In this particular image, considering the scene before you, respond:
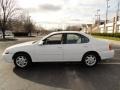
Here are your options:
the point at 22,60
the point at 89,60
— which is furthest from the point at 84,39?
the point at 22,60

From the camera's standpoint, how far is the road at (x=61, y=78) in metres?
5.71

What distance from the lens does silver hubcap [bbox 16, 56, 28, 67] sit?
8297mm

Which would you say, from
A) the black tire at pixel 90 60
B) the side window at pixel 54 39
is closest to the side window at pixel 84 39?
the black tire at pixel 90 60

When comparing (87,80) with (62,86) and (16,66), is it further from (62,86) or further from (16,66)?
(16,66)

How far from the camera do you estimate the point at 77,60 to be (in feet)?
27.6

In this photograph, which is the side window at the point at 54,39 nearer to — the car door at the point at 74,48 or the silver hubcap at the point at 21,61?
the car door at the point at 74,48

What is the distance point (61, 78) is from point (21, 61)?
239 centimetres

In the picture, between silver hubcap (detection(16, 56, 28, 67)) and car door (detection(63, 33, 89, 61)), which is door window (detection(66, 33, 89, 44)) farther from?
silver hubcap (detection(16, 56, 28, 67))

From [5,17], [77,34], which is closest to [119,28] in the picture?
[5,17]

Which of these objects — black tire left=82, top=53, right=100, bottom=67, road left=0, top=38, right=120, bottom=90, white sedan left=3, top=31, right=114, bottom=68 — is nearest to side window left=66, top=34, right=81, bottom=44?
white sedan left=3, top=31, right=114, bottom=68

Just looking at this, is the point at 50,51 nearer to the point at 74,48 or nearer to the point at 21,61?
the point at 74,48

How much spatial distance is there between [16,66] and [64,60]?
6.90ft

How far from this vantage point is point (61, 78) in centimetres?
666

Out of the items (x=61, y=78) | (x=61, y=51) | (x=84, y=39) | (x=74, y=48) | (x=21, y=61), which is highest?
(x=84, y=39)
